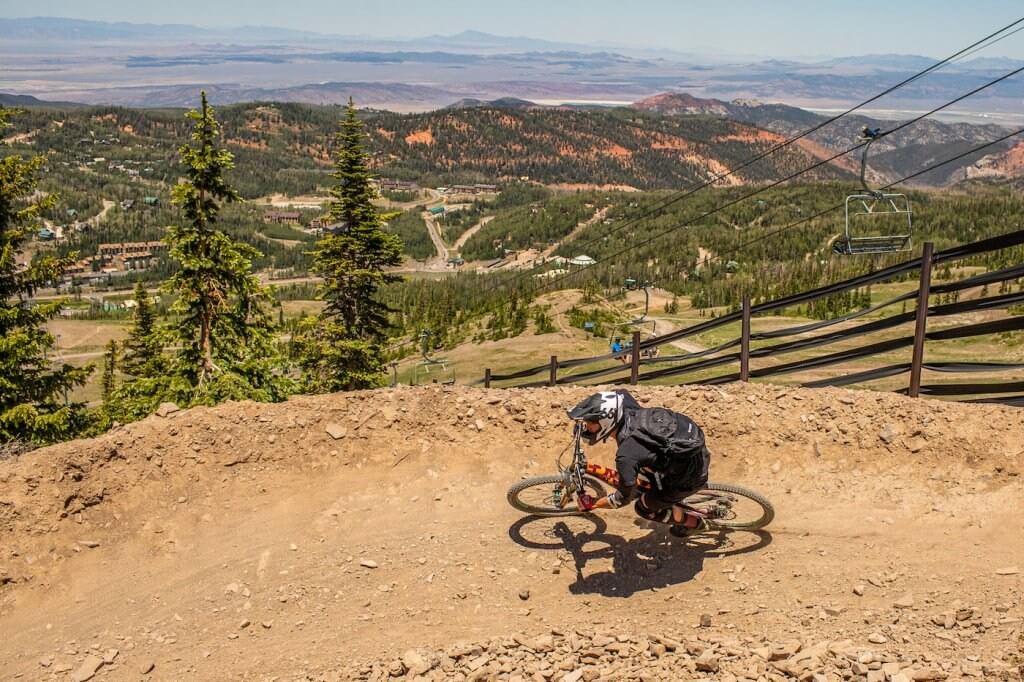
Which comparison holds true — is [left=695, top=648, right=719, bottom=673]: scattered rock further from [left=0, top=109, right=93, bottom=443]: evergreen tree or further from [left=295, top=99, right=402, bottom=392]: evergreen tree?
[left=295, top=99, right=402, bottom=392]: evergreen tree

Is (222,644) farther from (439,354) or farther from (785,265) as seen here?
(785,265)

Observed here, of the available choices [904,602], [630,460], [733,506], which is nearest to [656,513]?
[630,460]

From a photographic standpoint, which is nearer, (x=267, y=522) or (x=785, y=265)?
(x=267, y=522)

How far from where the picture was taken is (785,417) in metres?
11.3

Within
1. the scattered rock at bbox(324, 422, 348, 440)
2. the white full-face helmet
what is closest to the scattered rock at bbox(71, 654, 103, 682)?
the scattered rock at bbox(324, 422, 348, 440)

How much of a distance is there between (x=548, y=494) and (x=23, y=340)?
17.6 metres

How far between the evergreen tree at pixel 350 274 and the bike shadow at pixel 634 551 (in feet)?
78.0

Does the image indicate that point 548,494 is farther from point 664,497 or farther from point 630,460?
point 630,460

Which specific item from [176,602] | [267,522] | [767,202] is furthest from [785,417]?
[767,202]

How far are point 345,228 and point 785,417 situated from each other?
26.4 meters

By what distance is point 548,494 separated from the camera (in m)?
9.50

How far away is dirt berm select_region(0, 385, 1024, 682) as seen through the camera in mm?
6992

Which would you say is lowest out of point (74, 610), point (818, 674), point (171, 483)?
point (74, 610)

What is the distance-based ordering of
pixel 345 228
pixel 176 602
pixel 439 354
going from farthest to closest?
pixel 439 354
pixel 345 228
pixel 176 602
